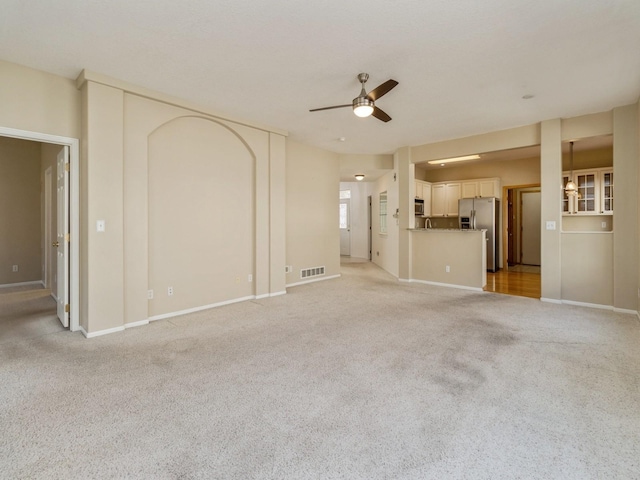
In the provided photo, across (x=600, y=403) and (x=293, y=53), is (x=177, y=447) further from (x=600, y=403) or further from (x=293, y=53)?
(x=293, y=53)

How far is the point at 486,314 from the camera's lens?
4.07 m

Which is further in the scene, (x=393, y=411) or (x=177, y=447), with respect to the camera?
(x=393, y=411)

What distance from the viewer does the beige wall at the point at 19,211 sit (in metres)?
5.71

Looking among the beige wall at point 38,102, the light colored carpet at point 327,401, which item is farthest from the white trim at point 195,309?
Result: the beige wall at point 38,102

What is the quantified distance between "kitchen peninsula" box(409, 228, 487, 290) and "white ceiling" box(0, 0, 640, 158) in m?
2.33

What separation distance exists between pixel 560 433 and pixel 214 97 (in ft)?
14.7

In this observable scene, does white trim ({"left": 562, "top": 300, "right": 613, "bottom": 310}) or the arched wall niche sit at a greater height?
the arched wall niche

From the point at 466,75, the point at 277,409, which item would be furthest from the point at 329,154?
the point at 277,409

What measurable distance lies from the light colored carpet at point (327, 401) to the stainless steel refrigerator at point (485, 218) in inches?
154

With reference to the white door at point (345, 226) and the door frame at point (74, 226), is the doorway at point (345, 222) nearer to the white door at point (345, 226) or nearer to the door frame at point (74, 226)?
the white door at point (345, 226)

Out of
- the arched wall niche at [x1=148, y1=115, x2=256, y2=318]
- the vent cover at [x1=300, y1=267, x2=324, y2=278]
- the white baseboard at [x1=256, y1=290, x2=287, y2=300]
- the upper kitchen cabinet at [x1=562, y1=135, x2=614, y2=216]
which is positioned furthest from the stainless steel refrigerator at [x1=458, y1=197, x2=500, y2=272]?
the arched wall niche at [x1=148, y1=115, x2=256, y2=318]

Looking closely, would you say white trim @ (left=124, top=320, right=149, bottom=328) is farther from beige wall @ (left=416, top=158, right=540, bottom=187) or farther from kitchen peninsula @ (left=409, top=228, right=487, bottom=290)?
beige wall @ (left=416, top=158, right=540, bottom=187)

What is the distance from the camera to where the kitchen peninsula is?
5586mm

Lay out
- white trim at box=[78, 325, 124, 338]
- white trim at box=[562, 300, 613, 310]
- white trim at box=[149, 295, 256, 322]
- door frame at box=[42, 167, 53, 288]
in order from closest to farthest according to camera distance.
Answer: white trim at box=[78, 325, 124, 338] → white trim at box=[149, 295, 256, 322] → white trim at box=[562, 300, 613, 310] → door frame at box=[42, 167, 53, 288]
